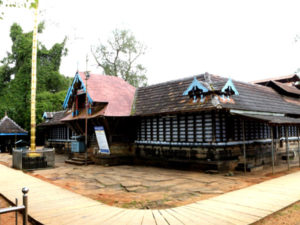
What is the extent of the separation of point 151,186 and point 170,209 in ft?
10.6

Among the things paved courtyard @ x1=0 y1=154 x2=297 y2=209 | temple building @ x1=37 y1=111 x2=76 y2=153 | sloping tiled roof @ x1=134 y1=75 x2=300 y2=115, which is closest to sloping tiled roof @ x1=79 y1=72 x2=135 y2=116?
sloping tiled roof @ x1=134 y1=75 x2=300 y2=115

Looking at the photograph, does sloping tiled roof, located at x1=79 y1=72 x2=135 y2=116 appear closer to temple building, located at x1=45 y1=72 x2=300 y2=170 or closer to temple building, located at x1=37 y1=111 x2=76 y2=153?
temple building, located at x1=45 y1=72 x2=300 y2=170

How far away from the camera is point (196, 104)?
1261cm

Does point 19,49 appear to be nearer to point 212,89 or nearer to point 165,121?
point 165,121

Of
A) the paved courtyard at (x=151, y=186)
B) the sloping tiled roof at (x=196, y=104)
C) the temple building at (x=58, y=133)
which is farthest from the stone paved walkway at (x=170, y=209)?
the temple building at (x=58, y=133)

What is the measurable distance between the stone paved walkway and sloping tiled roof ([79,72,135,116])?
7.78 meters

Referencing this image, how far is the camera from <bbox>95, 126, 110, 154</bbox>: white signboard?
626 inches

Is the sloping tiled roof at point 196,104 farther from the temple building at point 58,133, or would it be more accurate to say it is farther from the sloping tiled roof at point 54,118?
the sloping tiled roof at point 54,118

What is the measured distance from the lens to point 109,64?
32.2 metres

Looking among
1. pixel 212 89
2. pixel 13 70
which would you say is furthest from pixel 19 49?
pixel 212 89

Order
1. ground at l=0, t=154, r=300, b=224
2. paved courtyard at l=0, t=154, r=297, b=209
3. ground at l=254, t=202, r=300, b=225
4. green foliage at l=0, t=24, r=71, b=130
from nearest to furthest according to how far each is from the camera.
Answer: ground at l=254, t=202, r=300, b=225 → ground at l=0, t=154, r=300, b=224 → paved courtyard at l=0, t=154, r=297, b=209 → green foliage at l=0, t=24, r=71, b=130

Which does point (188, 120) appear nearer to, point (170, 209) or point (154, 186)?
point (154, 186)

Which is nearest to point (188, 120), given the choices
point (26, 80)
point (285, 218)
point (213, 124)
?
point (213, 124)

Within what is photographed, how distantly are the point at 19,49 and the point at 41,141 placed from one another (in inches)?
489
